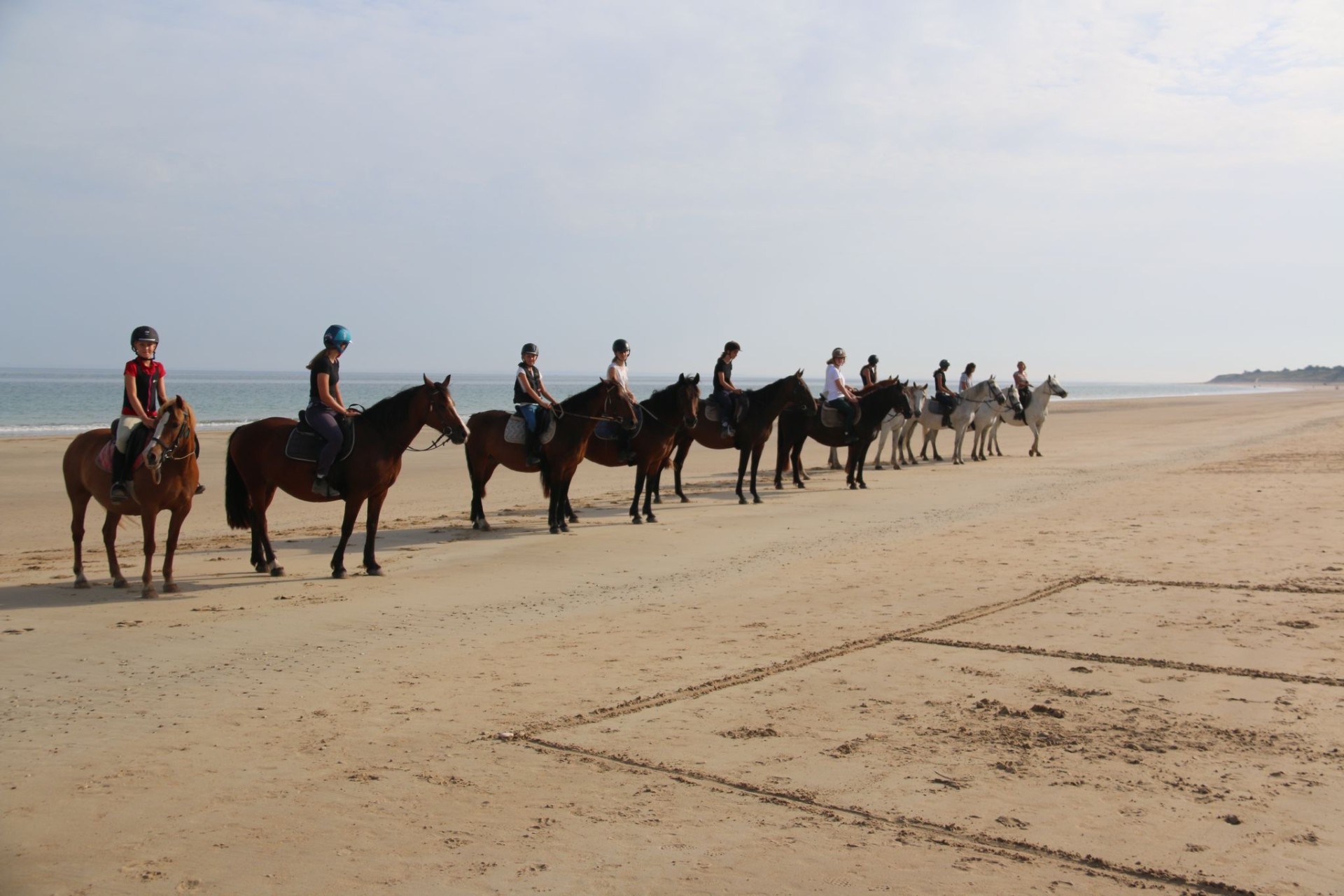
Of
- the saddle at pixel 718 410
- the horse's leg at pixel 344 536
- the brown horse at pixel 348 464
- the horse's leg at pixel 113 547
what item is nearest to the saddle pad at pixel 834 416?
the saddle at pixel 718 410

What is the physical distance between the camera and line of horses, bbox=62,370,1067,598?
30.9 feet

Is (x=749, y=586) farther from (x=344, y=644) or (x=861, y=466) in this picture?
(x=861, y=466)

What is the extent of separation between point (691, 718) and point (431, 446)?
629 cm

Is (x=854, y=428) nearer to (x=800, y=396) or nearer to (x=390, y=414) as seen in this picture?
(x=800, y=396)

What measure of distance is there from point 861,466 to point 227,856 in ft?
51.4

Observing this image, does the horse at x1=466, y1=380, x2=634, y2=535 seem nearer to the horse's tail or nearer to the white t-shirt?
the horse's tail

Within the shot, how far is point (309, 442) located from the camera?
1030cm

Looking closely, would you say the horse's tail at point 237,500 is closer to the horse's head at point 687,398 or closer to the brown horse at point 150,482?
the brown horse at point 150,482

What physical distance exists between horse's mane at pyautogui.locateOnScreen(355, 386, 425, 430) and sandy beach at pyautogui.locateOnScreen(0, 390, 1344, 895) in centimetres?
147

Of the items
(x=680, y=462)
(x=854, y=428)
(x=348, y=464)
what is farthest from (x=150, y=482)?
(x=854, y=428)

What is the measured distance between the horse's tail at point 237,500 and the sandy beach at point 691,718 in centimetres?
74

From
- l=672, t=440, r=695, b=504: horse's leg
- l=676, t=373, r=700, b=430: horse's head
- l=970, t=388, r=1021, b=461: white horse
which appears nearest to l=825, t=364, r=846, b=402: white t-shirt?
l=672, t=440, r=695, b=504: horse's leg

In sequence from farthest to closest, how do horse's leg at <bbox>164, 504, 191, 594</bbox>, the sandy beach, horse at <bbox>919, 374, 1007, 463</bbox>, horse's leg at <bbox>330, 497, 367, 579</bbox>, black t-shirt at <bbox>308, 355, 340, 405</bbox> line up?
horse at <bbox>919, 374, 1007, 463</bbox>
horse's leg at <bbox>330, 497, 367, 579</bbox>
black t-shirt at <bbox>308, 355, 340, 405</bbox>
horse's leg at <bbox>164, 504, 191, 594</bbox>
the sandy beach

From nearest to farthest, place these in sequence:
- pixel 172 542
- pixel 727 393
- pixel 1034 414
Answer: pixel 172 542, pixel 727 393, pixel 1034 414
